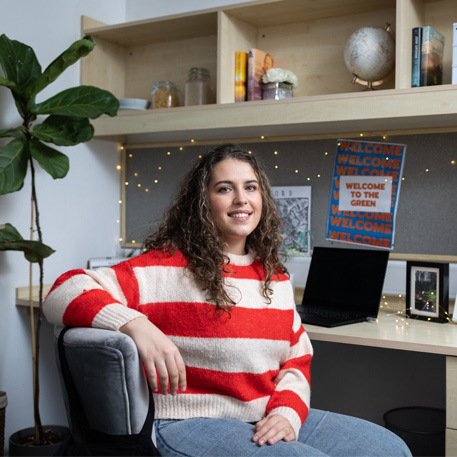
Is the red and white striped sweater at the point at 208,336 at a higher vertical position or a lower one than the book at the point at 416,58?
lower

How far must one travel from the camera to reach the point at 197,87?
2.29m

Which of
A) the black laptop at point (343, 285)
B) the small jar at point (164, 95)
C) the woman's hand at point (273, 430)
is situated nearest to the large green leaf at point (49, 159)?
the small jar at point (164, 95)

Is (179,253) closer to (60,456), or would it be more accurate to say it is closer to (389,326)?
(60,456)

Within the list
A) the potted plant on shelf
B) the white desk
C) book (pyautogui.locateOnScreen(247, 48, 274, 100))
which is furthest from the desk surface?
the potted plant on shelf

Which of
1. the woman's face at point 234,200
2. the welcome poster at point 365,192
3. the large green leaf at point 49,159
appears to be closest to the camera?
the woman's face at point 234,200

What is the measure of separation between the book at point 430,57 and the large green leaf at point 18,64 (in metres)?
1.26

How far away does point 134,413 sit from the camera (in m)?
1.02

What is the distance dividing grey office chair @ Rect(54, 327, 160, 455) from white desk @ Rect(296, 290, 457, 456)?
0.73 m

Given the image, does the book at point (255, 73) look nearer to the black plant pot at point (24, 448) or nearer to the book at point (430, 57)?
the book at point (430, 57)

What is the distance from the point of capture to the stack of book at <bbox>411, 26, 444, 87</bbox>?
1.78m

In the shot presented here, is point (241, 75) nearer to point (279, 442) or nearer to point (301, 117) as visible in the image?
point (301, 117)

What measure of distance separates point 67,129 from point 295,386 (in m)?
1.24

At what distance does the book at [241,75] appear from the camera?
2.11 metres

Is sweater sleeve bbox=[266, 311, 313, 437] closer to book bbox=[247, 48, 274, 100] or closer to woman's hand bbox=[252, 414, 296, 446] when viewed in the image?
woman's hand bbox=[252, 414, 296, 446]
